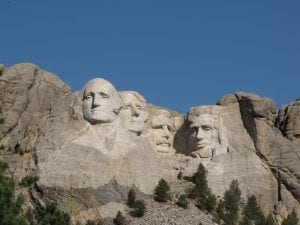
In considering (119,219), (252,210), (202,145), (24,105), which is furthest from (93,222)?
(202,145)

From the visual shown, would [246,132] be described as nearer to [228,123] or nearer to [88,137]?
[228,123]

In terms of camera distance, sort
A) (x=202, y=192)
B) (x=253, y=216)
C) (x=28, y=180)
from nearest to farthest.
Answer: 1. (x=28, y=180)
2. (x=253, y=216)
3. (x=202, y=192)

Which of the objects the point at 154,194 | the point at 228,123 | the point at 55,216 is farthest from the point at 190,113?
the point at 55,216

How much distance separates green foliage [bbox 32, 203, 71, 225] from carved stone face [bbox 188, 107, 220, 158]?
1153cm

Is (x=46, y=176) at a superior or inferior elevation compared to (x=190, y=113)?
inferior

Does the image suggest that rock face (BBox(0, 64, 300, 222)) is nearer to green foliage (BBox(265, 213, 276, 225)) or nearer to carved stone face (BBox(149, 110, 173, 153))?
carved stone face (BBox(149, 110, 173, 153))

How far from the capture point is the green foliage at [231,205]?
4666cm

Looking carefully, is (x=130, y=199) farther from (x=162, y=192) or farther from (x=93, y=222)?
(x=93, y=222)

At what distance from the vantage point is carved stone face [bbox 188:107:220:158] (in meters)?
49.2

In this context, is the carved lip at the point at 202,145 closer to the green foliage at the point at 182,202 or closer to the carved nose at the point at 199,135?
the carved nose at the point at 199,135

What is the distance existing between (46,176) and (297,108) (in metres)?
12.1

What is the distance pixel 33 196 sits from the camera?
4472cm

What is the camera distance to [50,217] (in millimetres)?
38250

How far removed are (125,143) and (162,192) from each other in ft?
8.31
